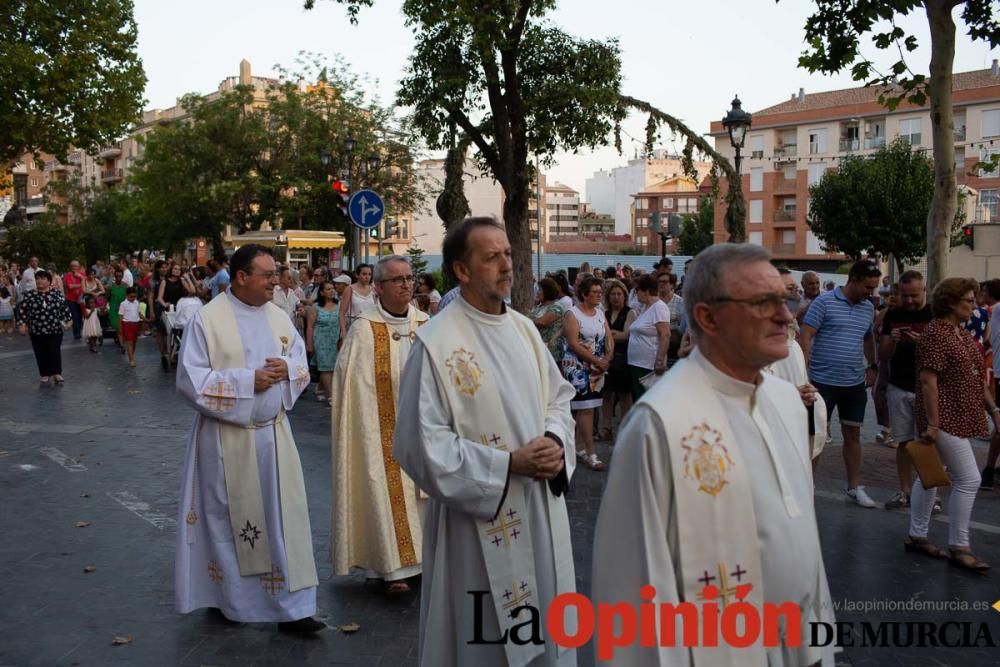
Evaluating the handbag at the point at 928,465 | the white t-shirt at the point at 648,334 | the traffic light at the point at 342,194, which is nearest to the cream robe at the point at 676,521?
the handbag at the point at 928,465

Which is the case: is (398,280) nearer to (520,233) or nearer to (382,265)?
(382,265)

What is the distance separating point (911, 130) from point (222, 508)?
232 ft

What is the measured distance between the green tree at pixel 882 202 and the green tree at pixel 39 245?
4584 cm

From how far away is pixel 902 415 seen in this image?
765cm

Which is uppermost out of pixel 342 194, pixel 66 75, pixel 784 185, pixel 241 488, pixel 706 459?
pixel 784 185

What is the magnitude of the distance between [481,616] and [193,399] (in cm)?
226

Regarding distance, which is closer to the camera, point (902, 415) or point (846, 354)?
point (902, 415)

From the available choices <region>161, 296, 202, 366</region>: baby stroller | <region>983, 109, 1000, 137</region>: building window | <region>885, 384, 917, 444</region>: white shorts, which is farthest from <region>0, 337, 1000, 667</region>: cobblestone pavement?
<region>983, 109, 1000, 137</region>: building window

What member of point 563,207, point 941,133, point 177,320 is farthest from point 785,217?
point 563,207

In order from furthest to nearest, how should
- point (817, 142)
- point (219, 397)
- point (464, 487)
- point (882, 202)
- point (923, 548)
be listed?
point (817, 142) < point (882, 202) < point (923, 548) < point (219, 397) < point (464, 487)

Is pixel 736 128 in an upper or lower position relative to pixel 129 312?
upper

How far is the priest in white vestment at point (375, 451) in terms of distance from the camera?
5867 mm

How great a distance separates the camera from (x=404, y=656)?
4.83 m

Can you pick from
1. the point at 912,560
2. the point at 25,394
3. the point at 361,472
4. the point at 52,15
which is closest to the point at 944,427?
the point at 912,560
